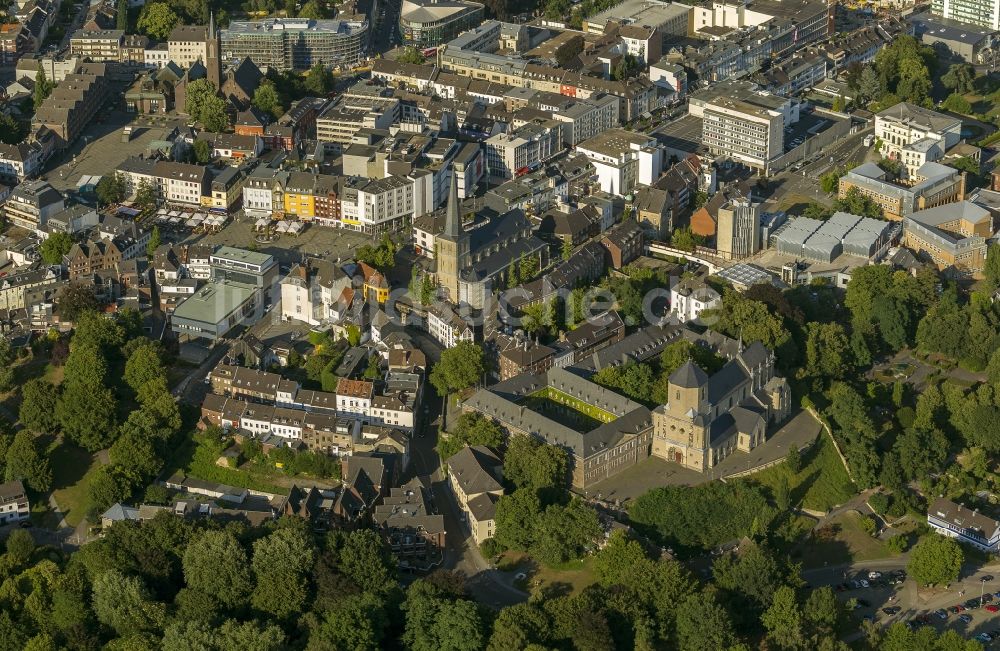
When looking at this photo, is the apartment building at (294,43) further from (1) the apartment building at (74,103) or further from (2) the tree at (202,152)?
(2) the tree at (202,152)

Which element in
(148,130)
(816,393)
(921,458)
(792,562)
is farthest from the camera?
(148,130)

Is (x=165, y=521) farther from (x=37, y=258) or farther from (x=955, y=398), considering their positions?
(x=955, y=398)

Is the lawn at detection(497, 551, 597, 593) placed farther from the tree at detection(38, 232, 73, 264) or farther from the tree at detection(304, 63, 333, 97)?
the tree at detection(304, 63, 333, 97)

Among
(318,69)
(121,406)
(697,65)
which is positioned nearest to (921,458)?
(121,406)

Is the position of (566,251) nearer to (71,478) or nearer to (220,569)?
(71,478)

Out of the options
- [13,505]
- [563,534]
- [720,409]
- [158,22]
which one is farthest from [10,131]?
[563,534]

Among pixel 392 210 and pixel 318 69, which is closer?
pixel 392 210
